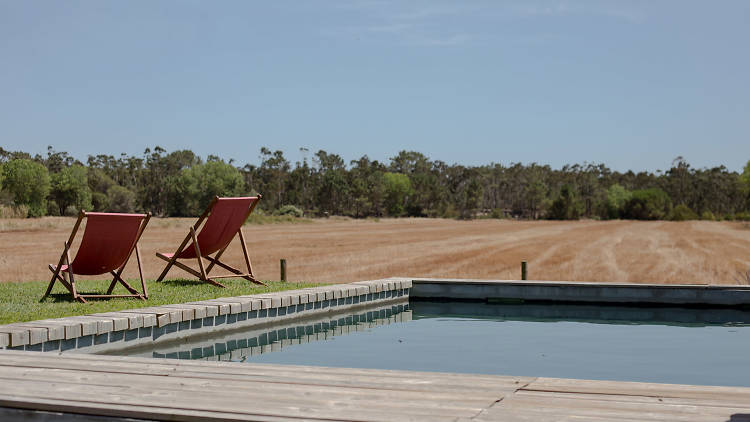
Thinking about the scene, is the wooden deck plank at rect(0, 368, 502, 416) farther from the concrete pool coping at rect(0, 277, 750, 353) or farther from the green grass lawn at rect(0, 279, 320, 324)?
the green grass lawn at rect(0, 279, 320, 324)

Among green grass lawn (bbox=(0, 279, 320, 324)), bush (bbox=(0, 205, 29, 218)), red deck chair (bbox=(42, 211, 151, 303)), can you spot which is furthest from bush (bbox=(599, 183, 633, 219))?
red deck chair (bbox=(42, 211, 151, 303))

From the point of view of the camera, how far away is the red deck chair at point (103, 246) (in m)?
8.16

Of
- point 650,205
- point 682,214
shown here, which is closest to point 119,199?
point 650,205

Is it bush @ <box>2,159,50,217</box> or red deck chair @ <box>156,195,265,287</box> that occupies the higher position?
bush @ <box>2,159,50,217</box>

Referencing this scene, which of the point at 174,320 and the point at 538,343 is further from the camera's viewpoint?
the point at 538,343

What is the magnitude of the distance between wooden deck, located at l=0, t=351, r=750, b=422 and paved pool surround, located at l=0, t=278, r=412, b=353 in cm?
181

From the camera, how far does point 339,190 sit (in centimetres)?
10406

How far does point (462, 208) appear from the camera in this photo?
372ft

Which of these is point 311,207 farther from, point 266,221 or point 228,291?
point 228,291

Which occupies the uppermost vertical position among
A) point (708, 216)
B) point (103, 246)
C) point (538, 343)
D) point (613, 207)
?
point (103, 246)

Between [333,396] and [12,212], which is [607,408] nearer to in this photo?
[333,396]

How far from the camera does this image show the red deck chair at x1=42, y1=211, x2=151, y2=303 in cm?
816

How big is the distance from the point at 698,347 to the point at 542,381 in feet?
14.9

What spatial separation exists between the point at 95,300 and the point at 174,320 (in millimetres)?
1821
